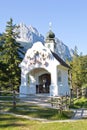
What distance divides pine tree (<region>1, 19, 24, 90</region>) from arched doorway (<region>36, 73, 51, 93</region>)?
18.4 ft

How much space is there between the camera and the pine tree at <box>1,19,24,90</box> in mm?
42469

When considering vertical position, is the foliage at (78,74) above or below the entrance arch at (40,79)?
above

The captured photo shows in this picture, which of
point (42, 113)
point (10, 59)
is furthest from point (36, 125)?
point (10, 59)

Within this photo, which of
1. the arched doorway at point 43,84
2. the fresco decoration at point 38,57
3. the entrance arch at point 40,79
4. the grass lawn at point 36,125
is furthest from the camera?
the arched doorway at point 43,84

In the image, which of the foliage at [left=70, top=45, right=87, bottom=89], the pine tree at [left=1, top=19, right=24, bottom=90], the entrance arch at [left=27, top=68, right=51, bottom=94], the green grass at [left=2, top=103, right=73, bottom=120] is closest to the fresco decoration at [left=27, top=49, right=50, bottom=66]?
the entrance arch at [left=27, top=68, right=51, bottom=94]

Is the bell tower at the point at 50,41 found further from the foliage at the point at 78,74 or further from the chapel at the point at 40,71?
the foliage at the point at 78,74

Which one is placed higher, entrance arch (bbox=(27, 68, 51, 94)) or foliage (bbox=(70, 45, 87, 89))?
foliage (bbox=(70, 45, 87, 89))

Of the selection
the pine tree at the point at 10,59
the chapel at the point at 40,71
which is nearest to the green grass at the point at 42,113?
the chapel at the point at 40,71

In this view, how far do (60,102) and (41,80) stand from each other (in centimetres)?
1700

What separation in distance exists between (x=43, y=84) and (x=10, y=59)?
7840mm

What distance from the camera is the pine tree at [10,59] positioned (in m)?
42.5

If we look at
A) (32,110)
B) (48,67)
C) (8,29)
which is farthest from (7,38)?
(32,110)

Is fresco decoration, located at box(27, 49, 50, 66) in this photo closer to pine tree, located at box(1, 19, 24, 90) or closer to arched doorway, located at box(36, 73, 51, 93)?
arched doorway, located at box(36, 73, 51, 93)

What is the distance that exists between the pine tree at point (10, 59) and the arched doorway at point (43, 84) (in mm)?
5623
